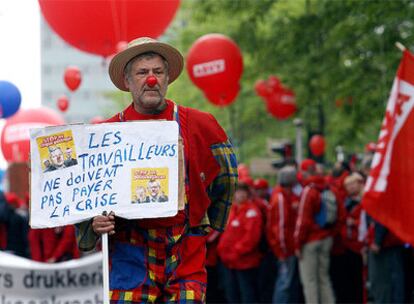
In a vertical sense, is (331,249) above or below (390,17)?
below

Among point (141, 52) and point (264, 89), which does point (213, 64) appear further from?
point (141, 52)

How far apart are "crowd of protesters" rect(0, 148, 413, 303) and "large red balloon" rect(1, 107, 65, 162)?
1640 millimetres

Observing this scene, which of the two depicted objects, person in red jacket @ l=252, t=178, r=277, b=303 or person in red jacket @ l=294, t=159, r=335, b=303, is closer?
person in red jacket @ l=294, t=159, r=335, b=303

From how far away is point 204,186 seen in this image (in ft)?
21.4

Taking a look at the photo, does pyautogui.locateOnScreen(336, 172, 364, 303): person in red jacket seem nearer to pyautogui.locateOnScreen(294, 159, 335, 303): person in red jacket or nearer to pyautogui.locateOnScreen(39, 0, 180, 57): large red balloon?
pyautogui.locateOnScreen(294, 159, 335, 303): person in red jacket

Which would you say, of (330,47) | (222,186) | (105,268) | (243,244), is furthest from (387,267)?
(105,268)

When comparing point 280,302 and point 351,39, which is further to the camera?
point 351,39

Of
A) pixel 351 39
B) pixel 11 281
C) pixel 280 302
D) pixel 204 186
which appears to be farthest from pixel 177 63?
pixel 351 39

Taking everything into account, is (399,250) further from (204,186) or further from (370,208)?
(204,186)

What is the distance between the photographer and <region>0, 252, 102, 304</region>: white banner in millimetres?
11273

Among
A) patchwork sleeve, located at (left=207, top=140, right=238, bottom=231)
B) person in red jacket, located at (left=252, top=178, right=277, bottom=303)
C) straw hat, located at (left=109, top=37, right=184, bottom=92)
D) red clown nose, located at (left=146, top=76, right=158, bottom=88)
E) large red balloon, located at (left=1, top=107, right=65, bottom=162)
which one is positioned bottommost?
person in red jacket, located at (left=252, top=178, right=277, bottom=303)

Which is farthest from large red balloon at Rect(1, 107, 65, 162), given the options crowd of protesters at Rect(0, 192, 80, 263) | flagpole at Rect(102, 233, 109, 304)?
flagpole at Rect(102, 233, 109, 304)

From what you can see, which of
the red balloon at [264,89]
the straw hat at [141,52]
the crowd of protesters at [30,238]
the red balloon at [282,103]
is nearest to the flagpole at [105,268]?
the straw hat at [141,52]

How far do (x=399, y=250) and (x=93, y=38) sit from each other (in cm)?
429
